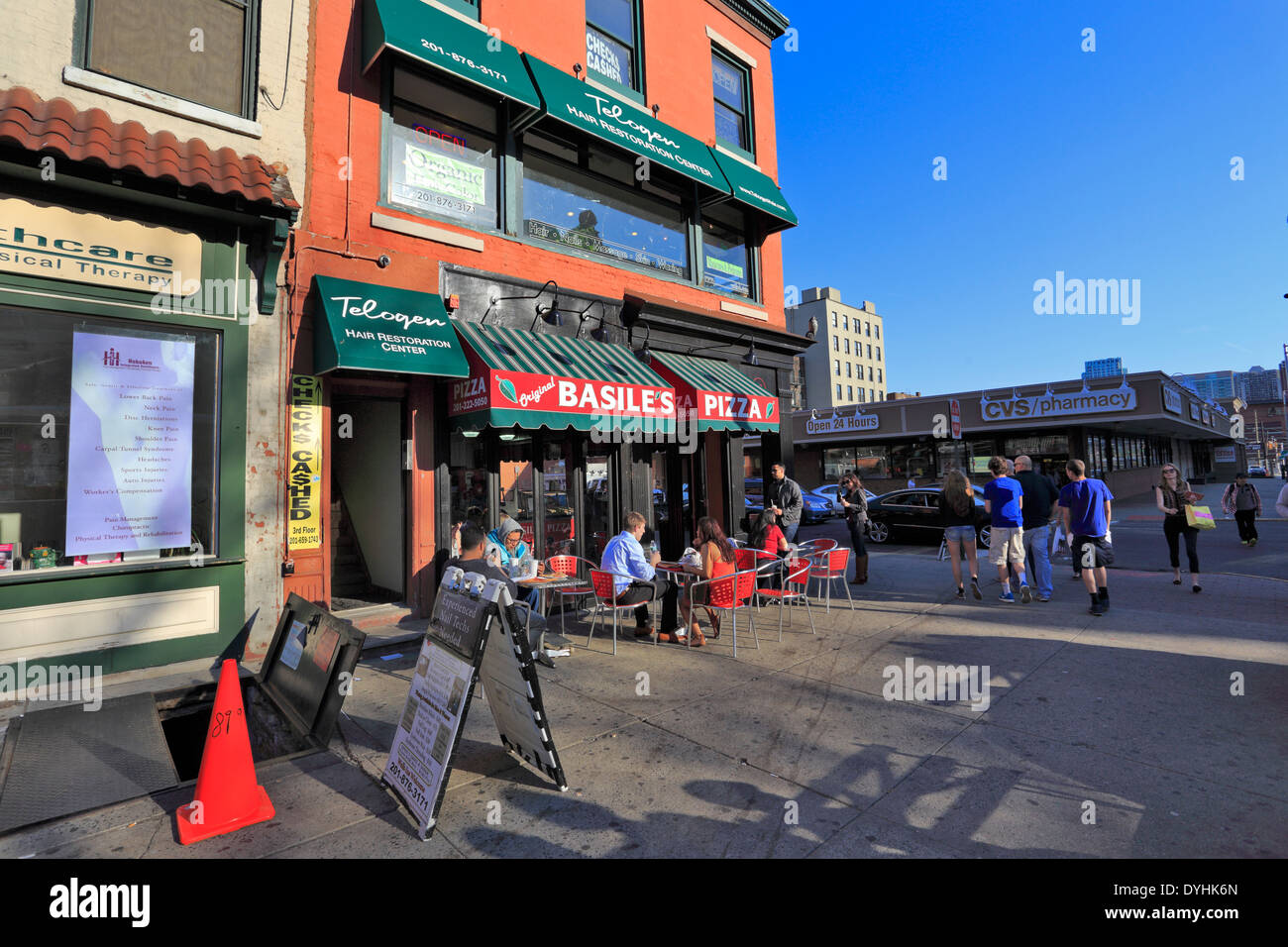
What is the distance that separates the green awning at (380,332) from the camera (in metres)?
6.00

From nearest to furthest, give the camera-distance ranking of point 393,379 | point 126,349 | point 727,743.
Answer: point 727,743 < point 126,349 < point 393,379

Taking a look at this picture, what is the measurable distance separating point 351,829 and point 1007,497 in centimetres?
867

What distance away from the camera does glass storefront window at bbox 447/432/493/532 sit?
7.51 meters

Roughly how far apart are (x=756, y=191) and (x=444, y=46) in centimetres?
612

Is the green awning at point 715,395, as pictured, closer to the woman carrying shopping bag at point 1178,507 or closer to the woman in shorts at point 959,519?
the woman in shorts at point 959,519

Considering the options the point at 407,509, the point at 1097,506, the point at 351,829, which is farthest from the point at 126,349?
the point at 1097,506

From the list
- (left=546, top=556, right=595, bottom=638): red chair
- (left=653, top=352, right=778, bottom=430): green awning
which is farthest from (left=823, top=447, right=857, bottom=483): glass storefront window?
(left=546, top=556, right=595, bottom=638): red chair

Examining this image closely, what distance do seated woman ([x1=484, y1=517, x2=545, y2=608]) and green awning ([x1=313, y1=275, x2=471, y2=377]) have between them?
76.8 inches

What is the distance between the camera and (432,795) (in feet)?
10.0

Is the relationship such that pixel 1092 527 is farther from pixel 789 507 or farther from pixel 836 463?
pixel 836 463

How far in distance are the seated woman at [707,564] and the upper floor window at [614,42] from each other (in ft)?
24.1

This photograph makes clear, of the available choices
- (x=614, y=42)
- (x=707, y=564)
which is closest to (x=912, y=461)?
(x=614, y=42)

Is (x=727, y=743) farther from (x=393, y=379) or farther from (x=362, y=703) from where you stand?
(x=393, y=379)
